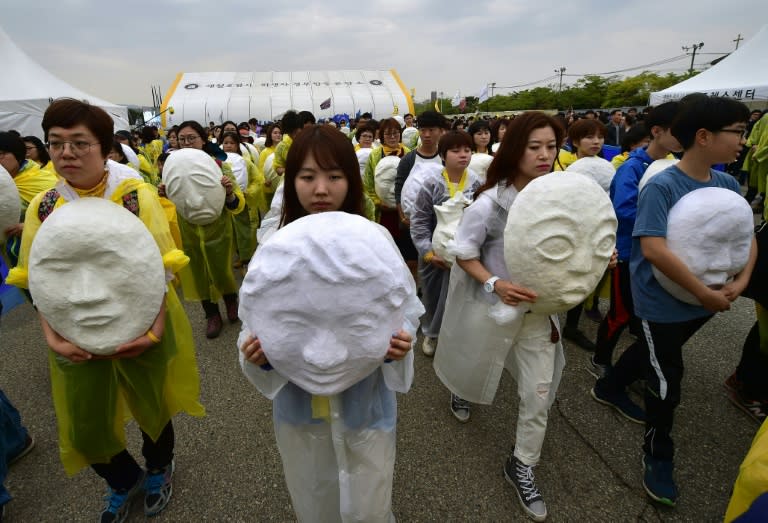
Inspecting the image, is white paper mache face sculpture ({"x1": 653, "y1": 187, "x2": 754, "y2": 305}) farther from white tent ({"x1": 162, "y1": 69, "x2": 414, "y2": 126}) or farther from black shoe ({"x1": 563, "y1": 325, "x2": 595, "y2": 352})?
white tent ({"x1": 162, "y1": 69, "x2": 414, "y2": 126})

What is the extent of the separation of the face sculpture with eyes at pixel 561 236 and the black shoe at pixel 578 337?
1983 mm

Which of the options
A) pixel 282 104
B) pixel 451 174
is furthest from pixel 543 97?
pixel 451 174

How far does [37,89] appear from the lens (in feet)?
38.7

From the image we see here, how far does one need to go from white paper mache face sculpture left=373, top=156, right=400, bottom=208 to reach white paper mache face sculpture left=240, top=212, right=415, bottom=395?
2856 millimetres

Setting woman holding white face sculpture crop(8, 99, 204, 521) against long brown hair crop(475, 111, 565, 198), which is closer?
woman holding white face sculpture crop(8, 99, 204, 521)

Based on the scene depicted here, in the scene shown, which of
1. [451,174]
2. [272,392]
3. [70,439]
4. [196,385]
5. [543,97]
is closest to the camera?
[272,392]

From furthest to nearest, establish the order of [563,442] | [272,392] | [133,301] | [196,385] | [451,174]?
[451,174] → [563,442] → [196,385] → [133,301] → [272,392]

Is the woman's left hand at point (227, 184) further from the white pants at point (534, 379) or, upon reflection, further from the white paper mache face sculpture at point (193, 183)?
the white pants at point (534, 379)

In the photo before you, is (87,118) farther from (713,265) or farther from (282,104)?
(282,104)

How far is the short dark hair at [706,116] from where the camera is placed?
1.72 m

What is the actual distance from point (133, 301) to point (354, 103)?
28475 mm

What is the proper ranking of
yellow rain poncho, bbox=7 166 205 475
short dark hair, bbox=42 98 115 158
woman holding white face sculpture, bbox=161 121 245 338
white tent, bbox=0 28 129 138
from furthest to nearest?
white tent, bbox=0 28 129 138, woman holding white face sculpture, bbox=161 121 245 338, yellow rain poncho, bbox=7 166 205 475, short dark hair, bbox=42 98 115 158

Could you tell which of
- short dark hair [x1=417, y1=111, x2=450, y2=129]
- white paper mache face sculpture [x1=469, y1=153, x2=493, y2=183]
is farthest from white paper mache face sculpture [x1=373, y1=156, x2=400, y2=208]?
white paper mache face sculpture [x1=469, y1=153, x2=493, y2=183]

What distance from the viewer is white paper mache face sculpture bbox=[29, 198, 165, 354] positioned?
1356 millimetres
